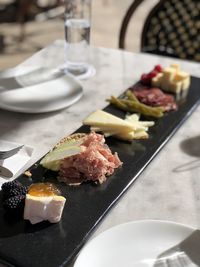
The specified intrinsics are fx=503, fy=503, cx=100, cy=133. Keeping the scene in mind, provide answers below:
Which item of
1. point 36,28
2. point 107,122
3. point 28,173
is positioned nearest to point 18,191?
point 28,173

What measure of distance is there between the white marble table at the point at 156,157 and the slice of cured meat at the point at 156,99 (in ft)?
0.22

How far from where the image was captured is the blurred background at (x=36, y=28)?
3.58 metres

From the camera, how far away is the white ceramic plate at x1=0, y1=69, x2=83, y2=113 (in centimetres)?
131

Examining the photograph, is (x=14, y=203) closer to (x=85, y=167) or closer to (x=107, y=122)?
(x=85, y=167)

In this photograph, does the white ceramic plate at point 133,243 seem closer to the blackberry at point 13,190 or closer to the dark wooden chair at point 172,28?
the blackberry at point 13,190

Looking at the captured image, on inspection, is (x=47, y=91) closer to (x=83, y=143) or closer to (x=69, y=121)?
(x=69, y=121)

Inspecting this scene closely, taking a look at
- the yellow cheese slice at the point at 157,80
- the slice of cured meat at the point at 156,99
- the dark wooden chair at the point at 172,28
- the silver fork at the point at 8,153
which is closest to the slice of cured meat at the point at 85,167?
the silver fork at the point at 8,153

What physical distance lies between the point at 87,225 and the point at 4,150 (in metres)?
0.30

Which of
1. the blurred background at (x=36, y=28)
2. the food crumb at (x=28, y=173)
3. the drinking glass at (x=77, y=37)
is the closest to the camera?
the food crumb at (x=28, y=173)

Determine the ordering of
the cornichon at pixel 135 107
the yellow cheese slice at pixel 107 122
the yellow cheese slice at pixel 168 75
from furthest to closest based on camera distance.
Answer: the yellow cheese slice at pixel 168 75 → the cornichon at pixel 135 107 → the yellow cheese slice at pixel 107 122

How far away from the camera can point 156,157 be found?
1.15m

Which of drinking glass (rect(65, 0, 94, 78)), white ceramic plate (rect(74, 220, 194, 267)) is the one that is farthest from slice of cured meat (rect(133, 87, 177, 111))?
white ceramic plate (rect(74, 220, 194, 267))

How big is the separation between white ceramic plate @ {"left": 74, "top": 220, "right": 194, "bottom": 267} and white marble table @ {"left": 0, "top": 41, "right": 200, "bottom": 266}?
0.08 m

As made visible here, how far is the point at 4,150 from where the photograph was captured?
1086 millimetres
